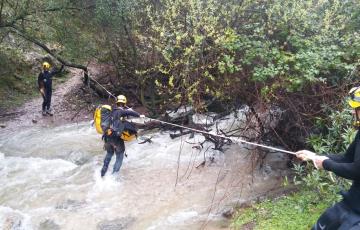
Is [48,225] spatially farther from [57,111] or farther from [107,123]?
[57,111]

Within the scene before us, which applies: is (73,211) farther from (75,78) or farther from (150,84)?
(75,78)

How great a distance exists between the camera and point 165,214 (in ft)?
26.8

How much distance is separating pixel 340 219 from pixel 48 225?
231 inches

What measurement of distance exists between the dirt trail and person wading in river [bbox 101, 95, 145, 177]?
5.80 metres

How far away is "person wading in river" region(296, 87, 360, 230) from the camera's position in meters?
3.74

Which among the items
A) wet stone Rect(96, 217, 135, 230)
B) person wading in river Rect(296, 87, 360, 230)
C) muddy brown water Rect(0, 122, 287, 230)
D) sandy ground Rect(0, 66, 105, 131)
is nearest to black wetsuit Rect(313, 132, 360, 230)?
person wading in river Rect(296, 87, 360, 230)

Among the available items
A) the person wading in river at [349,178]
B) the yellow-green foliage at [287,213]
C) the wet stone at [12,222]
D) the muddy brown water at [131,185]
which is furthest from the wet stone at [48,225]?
the person wading in river at [349,178]

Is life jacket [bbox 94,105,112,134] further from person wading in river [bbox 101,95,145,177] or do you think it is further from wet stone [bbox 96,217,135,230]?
wet stone [bbox 96,217,135,230]

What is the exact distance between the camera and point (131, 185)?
9.73 m

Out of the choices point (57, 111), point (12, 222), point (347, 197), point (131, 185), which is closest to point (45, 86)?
point (57, 111)

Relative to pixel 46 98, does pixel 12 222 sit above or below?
below

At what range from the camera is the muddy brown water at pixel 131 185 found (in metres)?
8.11

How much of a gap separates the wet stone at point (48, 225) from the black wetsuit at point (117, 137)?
2.07 metres

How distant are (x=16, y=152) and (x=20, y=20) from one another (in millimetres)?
4475
